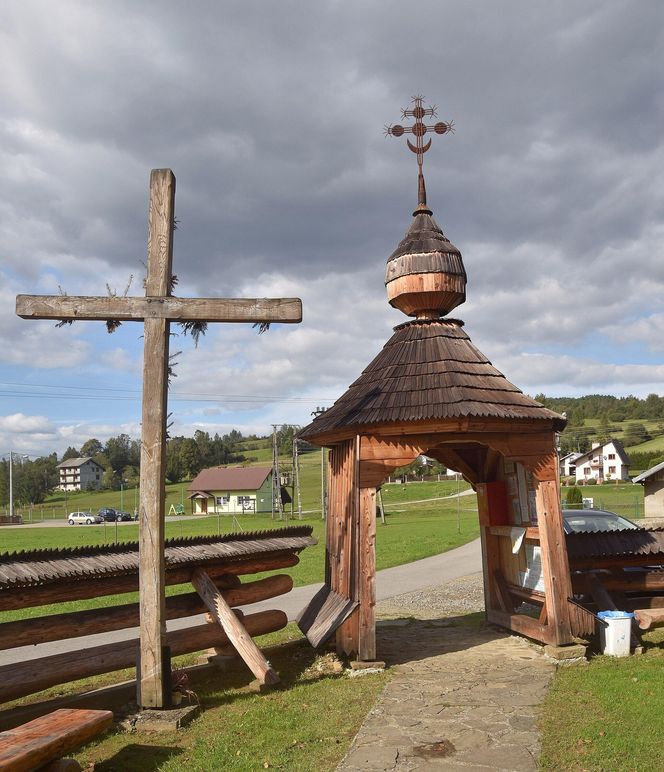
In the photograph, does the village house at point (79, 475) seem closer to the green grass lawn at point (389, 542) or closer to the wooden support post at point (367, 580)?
the green grass lawn at point (389, 542)

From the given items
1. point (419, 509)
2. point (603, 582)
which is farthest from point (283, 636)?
point (419, 509)

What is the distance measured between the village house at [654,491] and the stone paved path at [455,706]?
30.3 metres

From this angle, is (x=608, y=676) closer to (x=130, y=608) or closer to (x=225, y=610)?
(x=225, y=610)

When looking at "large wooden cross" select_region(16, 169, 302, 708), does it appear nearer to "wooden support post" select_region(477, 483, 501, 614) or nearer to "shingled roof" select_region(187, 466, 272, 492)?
"wooden support post" select_region(477, 483, 501, 614)

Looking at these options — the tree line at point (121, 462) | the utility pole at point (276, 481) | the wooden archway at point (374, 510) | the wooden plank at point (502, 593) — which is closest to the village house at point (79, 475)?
the tree line at point (121, 462)

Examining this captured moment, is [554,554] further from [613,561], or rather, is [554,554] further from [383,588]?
Result: [383,588]

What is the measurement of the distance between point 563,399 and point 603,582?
154m

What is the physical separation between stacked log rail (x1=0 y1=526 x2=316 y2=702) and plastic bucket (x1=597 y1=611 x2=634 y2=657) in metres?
3.93

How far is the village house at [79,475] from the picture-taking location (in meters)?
131

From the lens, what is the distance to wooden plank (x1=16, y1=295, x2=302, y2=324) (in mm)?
6582

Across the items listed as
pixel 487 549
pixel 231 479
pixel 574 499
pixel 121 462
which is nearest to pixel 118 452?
pixel 121 462

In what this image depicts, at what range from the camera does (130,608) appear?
7336 mm

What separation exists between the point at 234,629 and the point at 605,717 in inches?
150

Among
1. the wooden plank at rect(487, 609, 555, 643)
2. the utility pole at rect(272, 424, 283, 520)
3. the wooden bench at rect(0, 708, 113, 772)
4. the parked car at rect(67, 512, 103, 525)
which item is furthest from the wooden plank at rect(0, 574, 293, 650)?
the parked car at rect(67, 512, 103, 525)
